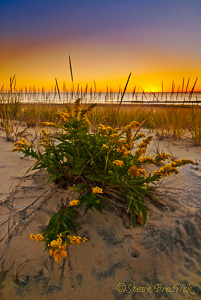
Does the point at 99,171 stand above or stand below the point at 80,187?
above

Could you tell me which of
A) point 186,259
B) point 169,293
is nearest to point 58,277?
point 169,293

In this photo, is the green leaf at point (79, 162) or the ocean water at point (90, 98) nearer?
the green leaf at point (79, 162)

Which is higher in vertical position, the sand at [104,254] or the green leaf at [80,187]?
the green leaf at [80,187]

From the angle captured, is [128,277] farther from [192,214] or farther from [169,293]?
[192,214]

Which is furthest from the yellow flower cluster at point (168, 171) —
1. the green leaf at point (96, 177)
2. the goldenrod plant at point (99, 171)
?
the green leaf at point (96, 177)

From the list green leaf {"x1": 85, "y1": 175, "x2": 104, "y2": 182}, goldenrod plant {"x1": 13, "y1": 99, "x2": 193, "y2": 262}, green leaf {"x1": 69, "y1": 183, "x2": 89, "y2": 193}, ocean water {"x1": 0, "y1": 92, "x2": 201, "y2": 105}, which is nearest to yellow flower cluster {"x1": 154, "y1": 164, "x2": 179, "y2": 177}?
goldenrod plant {"x1": 13, "y1": 99, "x2": 193, "y2": 262}

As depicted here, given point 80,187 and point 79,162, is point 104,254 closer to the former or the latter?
point 80,187

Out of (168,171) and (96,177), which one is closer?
(168,171)

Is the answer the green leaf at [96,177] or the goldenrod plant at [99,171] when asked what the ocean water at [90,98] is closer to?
the goldenrod plant at [99,171]

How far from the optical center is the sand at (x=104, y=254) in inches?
46.8

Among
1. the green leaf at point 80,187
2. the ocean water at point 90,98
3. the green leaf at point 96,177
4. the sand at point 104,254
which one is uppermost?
the ocean water at point 90,98

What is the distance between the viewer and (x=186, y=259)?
1.39 meters

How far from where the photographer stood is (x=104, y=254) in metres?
1.38

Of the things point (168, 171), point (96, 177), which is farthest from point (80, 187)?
point (168, 171)
